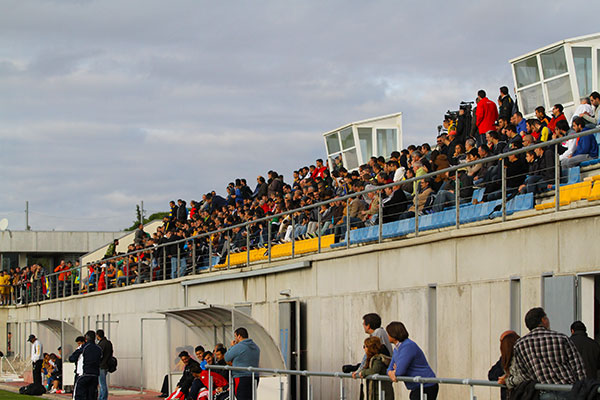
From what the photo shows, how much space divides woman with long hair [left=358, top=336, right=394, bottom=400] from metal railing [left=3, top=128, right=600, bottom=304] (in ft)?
10.9

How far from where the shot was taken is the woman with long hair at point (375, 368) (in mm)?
11891

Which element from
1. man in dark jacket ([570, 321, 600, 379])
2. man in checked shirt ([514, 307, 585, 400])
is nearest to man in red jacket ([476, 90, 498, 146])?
man in dark jacket ([570, 321, 600, 379])

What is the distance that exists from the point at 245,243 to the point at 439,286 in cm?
1047

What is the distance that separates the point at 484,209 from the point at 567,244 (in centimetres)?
242

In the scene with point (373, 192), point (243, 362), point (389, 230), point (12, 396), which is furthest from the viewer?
point (12, 396)

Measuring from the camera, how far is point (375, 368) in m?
12.1

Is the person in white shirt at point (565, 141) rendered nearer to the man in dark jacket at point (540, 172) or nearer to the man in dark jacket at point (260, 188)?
the man in dark jacket at point (540, 172)

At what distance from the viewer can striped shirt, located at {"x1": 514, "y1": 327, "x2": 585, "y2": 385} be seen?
27.5ft

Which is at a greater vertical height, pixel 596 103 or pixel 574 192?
pixel 596 103

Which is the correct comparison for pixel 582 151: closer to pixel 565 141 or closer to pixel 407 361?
pixel 565 141

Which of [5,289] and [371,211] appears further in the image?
[5,289]

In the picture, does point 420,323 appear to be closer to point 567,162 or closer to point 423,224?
point 423,224

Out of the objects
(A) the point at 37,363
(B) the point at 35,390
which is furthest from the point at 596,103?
(A) the point at 37,363

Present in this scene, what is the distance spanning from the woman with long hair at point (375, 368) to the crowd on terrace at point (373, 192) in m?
3.72
